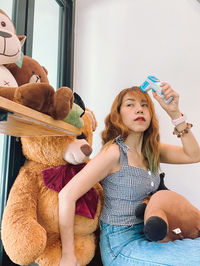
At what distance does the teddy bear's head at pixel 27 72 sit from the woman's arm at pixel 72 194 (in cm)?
33

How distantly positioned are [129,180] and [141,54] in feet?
3.11

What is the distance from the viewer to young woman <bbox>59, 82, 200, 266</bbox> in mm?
728

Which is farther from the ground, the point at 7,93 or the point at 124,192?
the point at 7,93

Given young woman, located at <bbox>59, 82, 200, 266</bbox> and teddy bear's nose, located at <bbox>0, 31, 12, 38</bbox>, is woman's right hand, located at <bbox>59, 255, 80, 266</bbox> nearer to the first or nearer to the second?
young woman, located at <bbox>59, 82, 200, 266</bbox>

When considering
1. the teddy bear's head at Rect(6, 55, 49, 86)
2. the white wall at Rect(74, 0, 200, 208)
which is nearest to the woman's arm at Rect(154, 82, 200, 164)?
the white wall at Rect(74, 0, 200, 208)

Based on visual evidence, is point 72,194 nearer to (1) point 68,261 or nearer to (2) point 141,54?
(1) point 68,261

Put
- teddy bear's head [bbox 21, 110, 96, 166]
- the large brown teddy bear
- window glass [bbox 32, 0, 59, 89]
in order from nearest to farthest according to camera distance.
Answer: the large brown teddy bear → teddy bear's head [bbox 21, 110, 96, 166] → window glass [bbox 32, 0, 59, 89]

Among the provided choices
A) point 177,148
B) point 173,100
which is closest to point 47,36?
point 173,100

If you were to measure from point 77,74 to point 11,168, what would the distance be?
0.87m

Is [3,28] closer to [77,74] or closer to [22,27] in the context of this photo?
[22,27]

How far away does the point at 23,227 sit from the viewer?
623 millimetres

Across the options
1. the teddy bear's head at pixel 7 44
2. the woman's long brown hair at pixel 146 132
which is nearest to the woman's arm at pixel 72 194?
the woman's long brown hair at pixel 146 132

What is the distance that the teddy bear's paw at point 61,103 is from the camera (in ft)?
1.82

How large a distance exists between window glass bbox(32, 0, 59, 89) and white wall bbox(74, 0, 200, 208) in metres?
0.18
